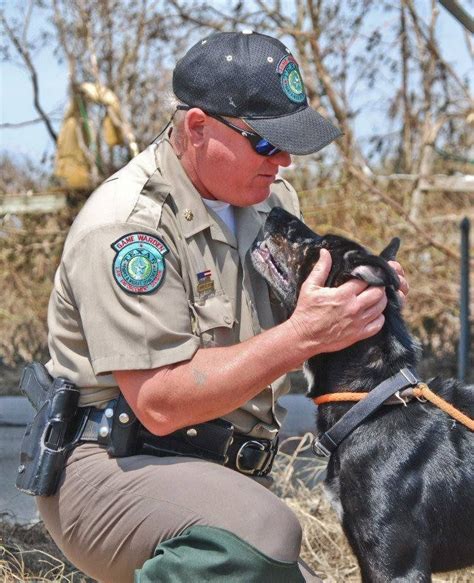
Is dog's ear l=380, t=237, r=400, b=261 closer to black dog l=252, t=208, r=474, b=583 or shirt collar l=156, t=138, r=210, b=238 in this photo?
black dog l=252, t=208, r=474, b=583

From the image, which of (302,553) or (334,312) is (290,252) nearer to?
(334,312)

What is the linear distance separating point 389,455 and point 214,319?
2.20 ft

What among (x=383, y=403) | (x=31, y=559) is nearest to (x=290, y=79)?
(x=383, y=403)

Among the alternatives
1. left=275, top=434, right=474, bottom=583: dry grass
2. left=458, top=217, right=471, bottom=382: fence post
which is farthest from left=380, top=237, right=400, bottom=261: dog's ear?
left=458, top=217, right=471, bottom=382: fence post

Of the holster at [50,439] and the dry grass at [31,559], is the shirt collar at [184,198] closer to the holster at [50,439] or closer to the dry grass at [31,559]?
the holster at [50,439]

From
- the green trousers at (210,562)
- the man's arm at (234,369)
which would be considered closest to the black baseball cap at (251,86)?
the man's arm at (234,369)

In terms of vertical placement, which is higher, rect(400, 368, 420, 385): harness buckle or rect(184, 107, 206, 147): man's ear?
rect(184, 107, 206, 147): man's ear

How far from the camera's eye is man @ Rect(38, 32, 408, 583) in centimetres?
271

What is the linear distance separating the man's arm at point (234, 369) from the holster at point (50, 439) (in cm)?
23

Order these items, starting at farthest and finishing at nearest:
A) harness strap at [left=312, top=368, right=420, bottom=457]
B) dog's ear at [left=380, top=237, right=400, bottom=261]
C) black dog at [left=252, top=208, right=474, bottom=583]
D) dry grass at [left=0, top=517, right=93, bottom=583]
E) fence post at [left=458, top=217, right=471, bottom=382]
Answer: fence post at [left=458, top=217, right=471, bottom=382] < dry grass at [left=0, top=517, right=93, bottom=583] < dog's ear at [left=380, top=237, right=400, bottom=261] < harness strap at [left=312, top=368, right=420, bottom=457] < black dog at [left=252, top=208, right=474, bottom=583]

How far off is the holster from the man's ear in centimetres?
84

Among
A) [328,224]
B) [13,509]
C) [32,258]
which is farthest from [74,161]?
[13,509]

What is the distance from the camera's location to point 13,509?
4848 millimetres

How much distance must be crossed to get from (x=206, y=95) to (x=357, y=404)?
105 cm
